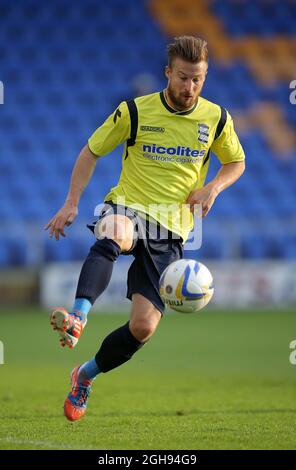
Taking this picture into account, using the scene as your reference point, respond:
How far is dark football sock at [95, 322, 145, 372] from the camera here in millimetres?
5754

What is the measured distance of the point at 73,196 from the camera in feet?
17.9

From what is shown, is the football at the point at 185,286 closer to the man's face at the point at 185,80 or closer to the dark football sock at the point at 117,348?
the dark football sock at the point at 117,348

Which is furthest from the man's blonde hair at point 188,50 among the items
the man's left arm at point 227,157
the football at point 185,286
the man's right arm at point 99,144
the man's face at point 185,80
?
the football at point 185,286

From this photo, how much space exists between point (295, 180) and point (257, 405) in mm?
13664

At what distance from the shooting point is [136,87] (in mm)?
20016

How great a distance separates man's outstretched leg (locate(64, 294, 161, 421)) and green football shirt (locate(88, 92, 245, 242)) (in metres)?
0.61

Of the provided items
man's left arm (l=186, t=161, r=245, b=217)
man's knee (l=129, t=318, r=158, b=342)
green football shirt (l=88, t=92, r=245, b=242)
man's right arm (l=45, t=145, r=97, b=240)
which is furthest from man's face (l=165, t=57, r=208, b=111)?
man's knee (l=129, t=318, r=158, b=342)

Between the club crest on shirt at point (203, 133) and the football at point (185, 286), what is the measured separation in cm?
91

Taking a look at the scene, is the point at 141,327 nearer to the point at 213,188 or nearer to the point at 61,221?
the point at 61,221

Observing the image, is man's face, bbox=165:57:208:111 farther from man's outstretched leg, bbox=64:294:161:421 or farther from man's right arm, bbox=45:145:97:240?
man's outstretched leg, bbox=64:294:161:421

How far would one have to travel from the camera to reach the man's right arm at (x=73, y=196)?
5.31 metres

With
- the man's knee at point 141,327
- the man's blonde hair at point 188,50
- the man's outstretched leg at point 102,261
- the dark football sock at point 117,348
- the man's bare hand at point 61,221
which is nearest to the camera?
the man's outstretched leg at point 102,261

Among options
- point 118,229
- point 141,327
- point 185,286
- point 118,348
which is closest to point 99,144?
point 118,229
